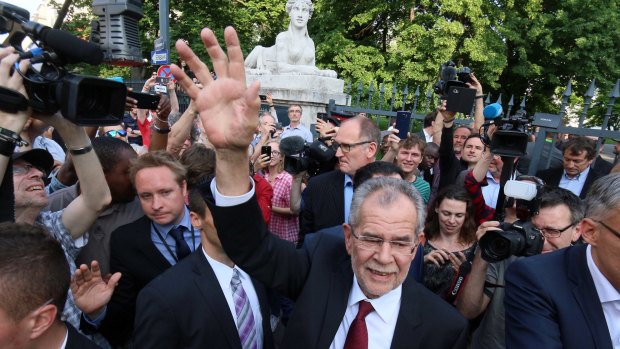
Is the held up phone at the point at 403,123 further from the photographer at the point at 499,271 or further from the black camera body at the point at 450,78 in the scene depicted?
the photographer at the point at 499,271

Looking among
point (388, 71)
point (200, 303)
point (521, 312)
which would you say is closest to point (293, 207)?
point (200, 303)

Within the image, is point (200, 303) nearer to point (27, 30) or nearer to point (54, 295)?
point (54, 295)

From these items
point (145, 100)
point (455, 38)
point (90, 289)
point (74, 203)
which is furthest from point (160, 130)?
point (455, 38)

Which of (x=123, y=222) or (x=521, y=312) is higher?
(x=521, y=312)

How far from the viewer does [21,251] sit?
4.69 feet

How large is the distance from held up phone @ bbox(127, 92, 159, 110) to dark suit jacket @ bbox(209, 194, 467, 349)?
5.00ft

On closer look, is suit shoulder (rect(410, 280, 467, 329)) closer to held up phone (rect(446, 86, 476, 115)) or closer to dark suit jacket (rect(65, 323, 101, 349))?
dark suit jacket (rect(65, 323, 101, 349))

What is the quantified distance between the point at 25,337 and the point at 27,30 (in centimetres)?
110

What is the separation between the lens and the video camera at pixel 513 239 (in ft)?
6.49

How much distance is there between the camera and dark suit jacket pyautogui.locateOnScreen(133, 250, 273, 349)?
5.81 ft

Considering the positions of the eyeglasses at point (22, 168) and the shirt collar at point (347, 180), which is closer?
the eyeglasses at point (22, 168)

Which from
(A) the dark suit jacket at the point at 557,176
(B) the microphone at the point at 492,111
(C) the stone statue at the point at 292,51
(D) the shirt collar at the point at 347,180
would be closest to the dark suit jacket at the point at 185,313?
(D) the shirt collar at the point at 347,180

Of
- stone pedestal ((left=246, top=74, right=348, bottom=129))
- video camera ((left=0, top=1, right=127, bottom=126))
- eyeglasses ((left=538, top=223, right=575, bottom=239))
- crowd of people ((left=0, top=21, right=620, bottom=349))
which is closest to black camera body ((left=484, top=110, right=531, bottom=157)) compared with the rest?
crowd of people ((left=0, top=21, right=620, bottom=349))

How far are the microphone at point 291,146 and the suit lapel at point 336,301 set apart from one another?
2029 mm
